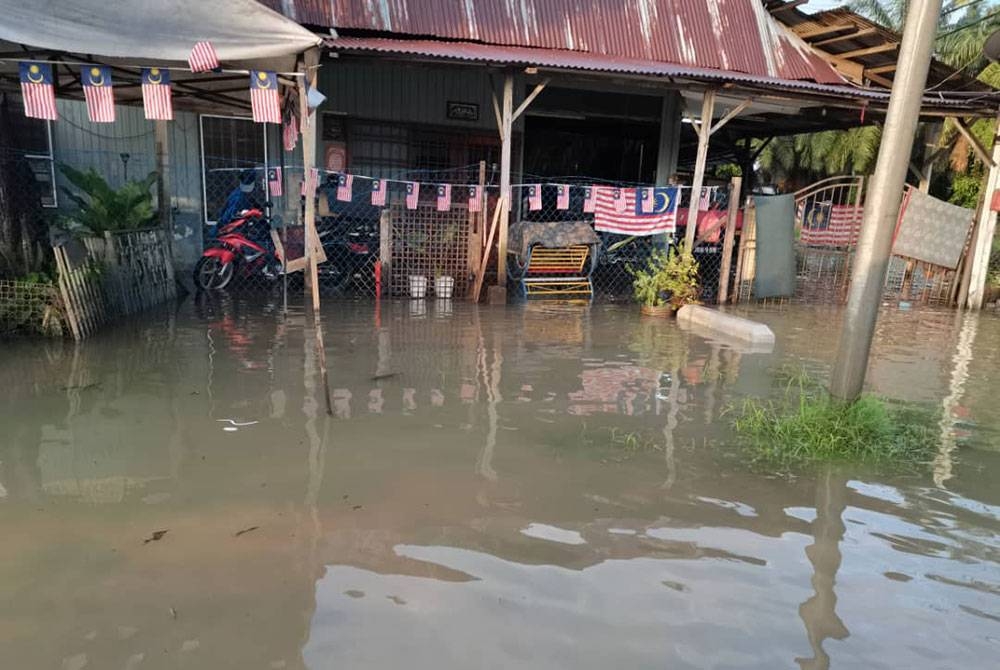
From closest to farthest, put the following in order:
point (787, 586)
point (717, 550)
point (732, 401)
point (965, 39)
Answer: point (787, 586) → point (717, 550) → point (732, 401) → point (965, 39)

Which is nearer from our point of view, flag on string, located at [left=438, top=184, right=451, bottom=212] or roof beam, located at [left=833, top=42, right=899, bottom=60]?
flag on string, located at [left=438, top=184, right=451, bottom=212]

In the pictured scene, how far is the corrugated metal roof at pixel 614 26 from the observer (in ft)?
34.5

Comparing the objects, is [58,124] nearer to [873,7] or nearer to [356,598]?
[356,598]

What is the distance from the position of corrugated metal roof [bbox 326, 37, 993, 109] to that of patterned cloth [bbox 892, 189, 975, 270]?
156cm

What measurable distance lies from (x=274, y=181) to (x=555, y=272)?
443 cm

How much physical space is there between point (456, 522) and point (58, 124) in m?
9.66

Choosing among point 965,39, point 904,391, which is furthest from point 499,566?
point 965,39

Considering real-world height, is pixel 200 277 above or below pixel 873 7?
below

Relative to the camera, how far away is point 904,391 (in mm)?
6406

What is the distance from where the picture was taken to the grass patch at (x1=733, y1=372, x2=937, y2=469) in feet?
15.1

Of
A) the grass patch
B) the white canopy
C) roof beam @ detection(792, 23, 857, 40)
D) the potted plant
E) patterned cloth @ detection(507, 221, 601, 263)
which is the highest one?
roof beam @ detection(792, 23, 857, 40)

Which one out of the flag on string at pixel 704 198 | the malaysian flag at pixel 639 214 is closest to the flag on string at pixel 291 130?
the malaysian flag at pixel 639 214

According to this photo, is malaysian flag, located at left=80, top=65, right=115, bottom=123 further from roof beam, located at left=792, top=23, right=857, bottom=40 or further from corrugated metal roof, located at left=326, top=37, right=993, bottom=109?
roof beam, located at left=792, top=23, right=857, bottom=40

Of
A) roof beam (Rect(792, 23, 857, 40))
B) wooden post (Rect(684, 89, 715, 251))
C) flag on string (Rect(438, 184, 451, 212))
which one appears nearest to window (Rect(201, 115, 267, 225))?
flag on string (Rect(438, 184, 451, 212))
